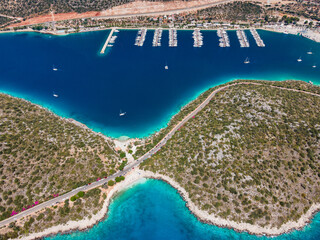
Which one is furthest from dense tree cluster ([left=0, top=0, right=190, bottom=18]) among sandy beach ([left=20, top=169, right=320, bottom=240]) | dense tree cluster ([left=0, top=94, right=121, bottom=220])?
sandy beach ([left=20, top=169, right=320, bottom=240])

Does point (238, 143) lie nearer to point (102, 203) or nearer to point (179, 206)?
point (179, 206)

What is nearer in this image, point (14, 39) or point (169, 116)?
point (169, 116)

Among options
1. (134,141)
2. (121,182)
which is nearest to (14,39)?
(134,141)

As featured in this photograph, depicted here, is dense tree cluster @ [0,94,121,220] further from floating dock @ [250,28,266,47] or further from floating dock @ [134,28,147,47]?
floating dock @ [250,28,266,47]

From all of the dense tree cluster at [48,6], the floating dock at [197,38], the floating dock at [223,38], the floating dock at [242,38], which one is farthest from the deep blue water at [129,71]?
the dense tree cluster at [48,6]

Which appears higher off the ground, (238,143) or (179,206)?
(238,143)

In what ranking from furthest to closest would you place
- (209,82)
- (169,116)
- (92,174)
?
(209,82) → (169,116) → (92,174)

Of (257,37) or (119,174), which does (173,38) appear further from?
(119,174)

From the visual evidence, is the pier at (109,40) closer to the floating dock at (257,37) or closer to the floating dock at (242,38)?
the floating dock at (242,38)

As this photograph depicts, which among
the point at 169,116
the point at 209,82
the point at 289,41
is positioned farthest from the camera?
the point at 289,41
